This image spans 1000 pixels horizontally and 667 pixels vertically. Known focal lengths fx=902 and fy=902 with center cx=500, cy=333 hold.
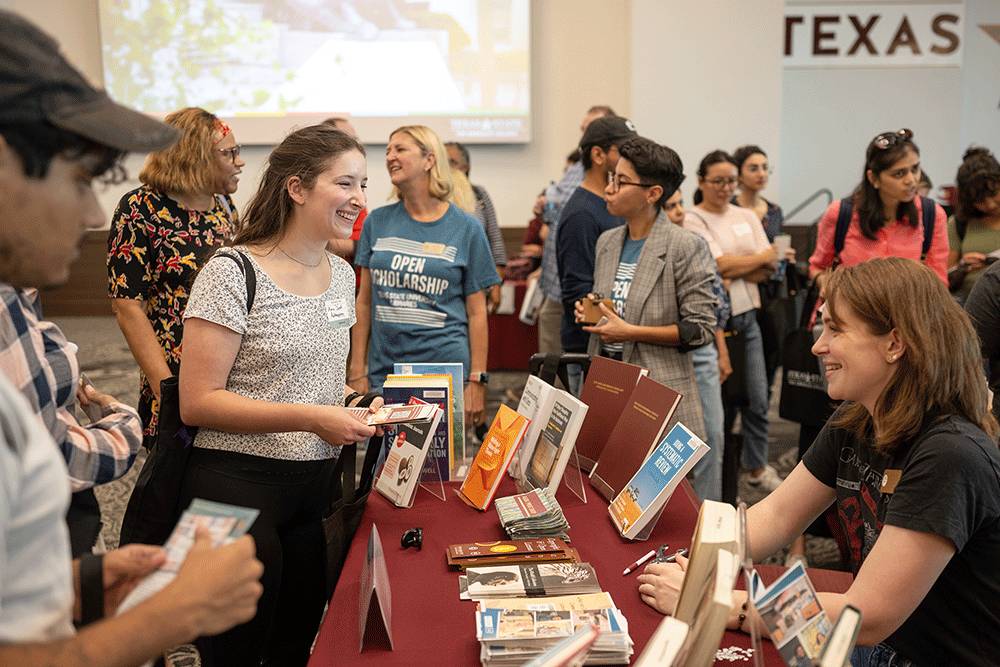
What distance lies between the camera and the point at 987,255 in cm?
432

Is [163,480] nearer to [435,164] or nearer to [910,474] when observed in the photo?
[910,474]

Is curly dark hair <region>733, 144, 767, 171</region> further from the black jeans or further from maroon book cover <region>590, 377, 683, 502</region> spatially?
the black jeans

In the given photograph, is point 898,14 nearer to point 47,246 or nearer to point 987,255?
point 987,255

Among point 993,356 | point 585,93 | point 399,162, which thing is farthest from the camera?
point 585,93

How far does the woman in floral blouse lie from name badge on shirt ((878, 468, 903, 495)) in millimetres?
1865

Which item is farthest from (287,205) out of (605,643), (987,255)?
(987,255)

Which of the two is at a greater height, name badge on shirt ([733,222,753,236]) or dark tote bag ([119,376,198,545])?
name badge on shirt ([733,222,753,236])

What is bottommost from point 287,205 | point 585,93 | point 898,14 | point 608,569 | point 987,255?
point 608,569

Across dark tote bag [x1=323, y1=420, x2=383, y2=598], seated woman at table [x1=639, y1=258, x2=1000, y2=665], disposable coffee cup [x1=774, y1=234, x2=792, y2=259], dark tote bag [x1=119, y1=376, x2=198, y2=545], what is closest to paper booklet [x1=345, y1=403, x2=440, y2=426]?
dark tote bag [x1=323, y1=420, x2=383, y2=598]

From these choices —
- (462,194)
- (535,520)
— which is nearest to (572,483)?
(535,520)

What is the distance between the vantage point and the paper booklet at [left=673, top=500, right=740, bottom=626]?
3.93 feet

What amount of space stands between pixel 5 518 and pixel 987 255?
4533 mm

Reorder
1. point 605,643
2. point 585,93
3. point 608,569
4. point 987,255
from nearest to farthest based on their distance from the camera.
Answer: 1. point 605,643
2. point 608,569
3. point 987,255
4. point 585,93

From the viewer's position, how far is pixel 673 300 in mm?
2982
